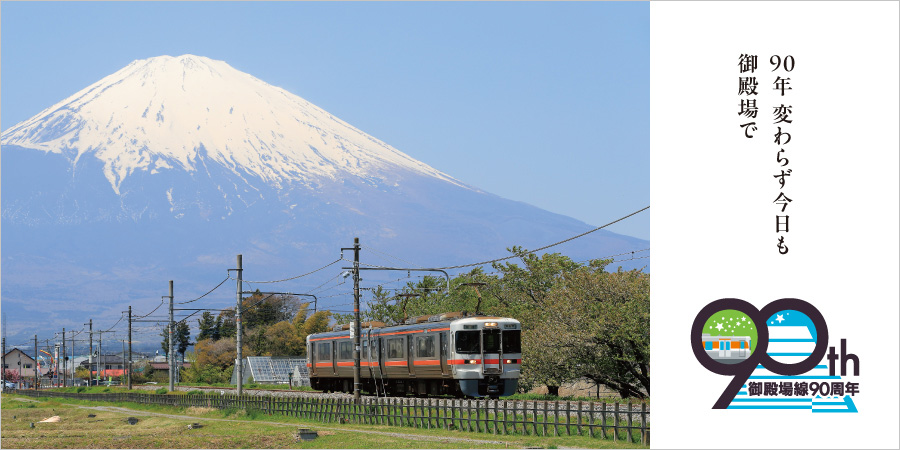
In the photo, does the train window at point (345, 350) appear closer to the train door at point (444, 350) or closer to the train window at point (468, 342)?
the train door at point (444, 350)

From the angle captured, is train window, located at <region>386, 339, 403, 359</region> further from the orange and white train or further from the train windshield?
the train windshield

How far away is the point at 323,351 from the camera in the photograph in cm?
5416

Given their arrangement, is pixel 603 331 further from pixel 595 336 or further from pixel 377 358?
pixel 377 358

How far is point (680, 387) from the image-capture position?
16.6m

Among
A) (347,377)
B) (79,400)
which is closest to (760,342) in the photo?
(347,377)

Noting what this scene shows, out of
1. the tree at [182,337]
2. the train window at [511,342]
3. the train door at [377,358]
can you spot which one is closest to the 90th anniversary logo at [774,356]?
the train window at [511,342]

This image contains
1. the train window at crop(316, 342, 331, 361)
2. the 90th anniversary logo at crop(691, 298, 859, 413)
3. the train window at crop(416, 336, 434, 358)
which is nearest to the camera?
the 90th anniversary logo at crop(691, 298, 859, 413)

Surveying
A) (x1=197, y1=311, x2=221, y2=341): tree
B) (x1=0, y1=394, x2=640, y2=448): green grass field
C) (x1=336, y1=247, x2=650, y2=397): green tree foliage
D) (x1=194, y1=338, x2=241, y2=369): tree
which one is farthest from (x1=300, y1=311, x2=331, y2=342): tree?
(x1=0, y1=394, x2=640, y2=448): green grass field

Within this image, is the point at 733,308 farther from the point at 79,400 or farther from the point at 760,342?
the point at 79,400

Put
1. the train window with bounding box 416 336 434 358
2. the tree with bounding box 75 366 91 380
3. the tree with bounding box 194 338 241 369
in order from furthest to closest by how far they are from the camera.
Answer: the tree with bounding box 75 366 91 380
the tree with bounding box 194 338 241 369
the train window with bounding box 416 336 434 358

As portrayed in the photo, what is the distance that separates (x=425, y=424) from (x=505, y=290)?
31.2 m

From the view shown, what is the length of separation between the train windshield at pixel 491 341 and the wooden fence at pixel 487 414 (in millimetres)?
4020

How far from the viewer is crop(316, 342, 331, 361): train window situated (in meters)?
53.1

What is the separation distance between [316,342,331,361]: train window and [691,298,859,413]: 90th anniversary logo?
37807mm
